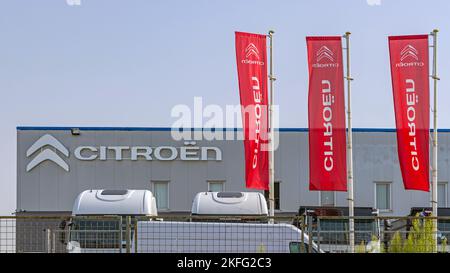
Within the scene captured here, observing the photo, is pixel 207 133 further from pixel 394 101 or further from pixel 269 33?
pixel 394 101

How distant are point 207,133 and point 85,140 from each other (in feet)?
16.4

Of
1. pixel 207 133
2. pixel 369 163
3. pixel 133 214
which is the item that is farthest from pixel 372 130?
pixel 133 214

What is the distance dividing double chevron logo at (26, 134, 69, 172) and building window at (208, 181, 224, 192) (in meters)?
5.86

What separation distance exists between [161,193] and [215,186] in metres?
2.23

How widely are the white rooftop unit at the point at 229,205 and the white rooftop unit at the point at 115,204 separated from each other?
127 cm

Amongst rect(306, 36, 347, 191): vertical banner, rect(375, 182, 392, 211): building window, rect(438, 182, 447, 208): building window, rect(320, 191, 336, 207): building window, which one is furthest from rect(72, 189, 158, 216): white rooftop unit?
rect(438, 182, 447, 208): building window

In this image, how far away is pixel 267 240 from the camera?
45.3 feet

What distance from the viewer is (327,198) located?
103 ft

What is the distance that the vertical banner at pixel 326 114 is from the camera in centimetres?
2398

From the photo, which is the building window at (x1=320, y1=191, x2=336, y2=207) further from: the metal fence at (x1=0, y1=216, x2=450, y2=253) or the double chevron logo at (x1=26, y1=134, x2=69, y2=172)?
the metal fence at (x1=0, y1=216, x2=450, y2=253)

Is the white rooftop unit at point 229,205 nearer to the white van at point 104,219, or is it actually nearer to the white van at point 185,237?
the white van at point 104,219

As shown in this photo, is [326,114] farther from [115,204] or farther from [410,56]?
[115,204]

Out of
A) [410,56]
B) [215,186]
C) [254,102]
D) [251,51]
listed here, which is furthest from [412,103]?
[215,186]

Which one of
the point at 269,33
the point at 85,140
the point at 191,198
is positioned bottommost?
the point at 191,198
